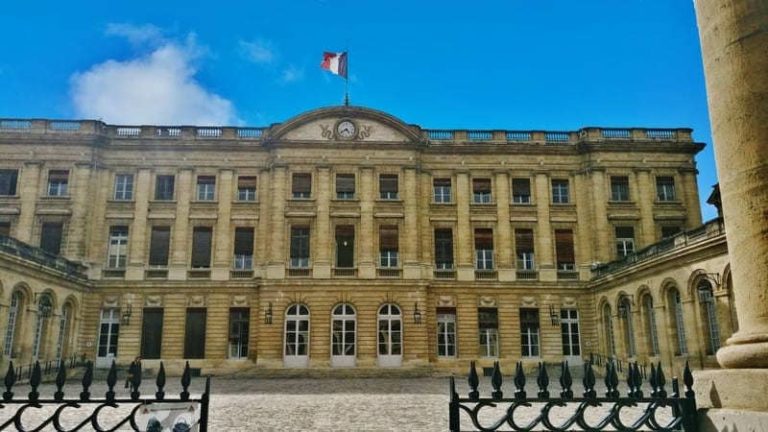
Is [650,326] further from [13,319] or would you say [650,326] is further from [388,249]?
[13,319]

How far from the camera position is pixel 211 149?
29.1 m

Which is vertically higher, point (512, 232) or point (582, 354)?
point (512, 232)

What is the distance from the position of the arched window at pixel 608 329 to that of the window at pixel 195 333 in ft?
57.5

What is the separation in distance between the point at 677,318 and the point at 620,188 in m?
9.21

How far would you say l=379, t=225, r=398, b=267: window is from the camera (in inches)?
1105

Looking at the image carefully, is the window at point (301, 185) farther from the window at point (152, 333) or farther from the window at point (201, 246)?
the window at point (152, 333)

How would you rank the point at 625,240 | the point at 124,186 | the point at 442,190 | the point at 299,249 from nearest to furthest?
the point at 299,249 → the point at 625,240 → the point at 124,186 → the point at 442,190

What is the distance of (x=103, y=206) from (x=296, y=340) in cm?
1086

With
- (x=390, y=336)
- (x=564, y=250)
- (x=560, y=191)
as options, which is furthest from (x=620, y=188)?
(x=390, y=336)

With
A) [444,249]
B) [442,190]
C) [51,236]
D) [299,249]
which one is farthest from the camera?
[442,190]

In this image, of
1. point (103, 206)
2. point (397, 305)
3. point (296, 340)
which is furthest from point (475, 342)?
point (103, 206)

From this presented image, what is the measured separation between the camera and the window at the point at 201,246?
1109 inches

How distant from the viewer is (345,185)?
28734mm

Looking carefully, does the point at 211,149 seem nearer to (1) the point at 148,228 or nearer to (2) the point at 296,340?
(1) the point at 148,228
